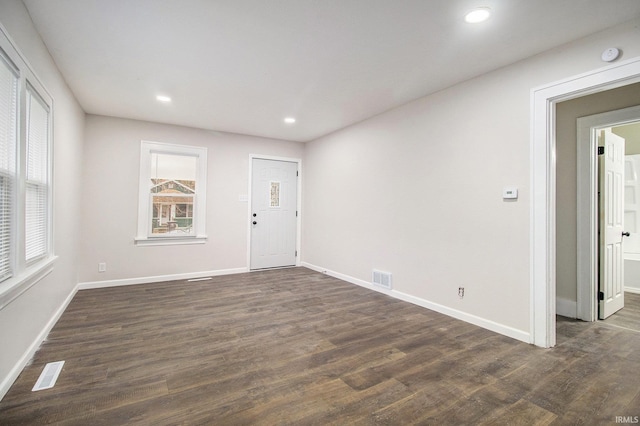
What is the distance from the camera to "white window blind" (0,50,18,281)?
1839mm

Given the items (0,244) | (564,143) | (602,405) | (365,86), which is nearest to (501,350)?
(602,405)

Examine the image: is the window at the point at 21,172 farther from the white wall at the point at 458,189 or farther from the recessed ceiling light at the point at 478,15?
the white wall at the point at 458,189

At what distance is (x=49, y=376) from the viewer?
6.74 feet

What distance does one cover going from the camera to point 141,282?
4.67 meters

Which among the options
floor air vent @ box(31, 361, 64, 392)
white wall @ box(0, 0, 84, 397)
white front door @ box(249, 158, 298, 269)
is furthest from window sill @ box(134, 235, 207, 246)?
floor air vent @ box(31, 361, 64, 392)

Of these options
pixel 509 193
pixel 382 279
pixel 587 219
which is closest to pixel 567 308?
pixel 587 219

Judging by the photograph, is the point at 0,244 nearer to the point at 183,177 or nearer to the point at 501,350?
the point at 183,177

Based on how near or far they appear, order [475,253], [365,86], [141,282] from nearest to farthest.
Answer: [475,253] < [365,86] < [141,282]

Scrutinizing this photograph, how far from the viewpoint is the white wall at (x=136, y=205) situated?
4.41 meters

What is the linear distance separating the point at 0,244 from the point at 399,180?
12.4 feet

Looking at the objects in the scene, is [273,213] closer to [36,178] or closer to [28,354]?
[36,178]

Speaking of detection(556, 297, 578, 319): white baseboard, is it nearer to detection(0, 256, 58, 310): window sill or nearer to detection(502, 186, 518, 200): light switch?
detection(502, 186, 518, 200): light switch

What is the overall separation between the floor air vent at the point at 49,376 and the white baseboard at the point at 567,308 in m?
4.76

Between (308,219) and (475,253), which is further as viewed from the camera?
(308,219)
